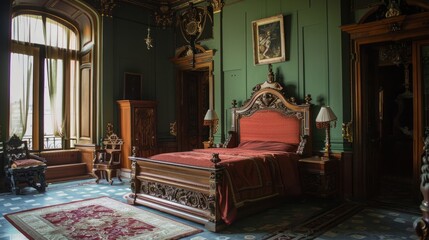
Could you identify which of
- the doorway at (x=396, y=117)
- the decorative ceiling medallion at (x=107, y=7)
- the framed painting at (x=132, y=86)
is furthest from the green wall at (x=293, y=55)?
the decorative ceiling medallion at (x=107, y=7)

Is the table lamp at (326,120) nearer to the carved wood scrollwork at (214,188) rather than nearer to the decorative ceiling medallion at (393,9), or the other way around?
the decorative ceiling medallion at (393,9)

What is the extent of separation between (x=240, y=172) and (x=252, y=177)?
220 mm

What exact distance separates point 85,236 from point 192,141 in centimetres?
478

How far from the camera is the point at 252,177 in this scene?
166 inches

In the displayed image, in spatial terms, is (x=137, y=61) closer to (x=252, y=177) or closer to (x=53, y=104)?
(x=53, y=104)

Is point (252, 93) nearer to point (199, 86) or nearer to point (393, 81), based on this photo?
point (199, 86)

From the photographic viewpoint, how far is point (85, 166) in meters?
7.38

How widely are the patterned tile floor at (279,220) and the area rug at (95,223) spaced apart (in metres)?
0.16

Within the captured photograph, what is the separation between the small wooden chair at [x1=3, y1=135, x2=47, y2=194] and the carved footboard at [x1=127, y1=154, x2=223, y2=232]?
200 cm

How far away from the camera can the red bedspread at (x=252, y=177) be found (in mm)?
3846

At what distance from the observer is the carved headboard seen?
18.2 feet

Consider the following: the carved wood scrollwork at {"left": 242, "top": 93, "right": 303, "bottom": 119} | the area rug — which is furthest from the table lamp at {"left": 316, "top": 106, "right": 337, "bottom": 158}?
the area rug

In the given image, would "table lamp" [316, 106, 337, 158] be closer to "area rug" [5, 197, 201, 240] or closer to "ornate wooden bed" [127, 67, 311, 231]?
"ornate wooden bed" [127, 67, 311, 231]

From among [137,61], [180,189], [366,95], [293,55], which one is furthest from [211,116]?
[366,95]
